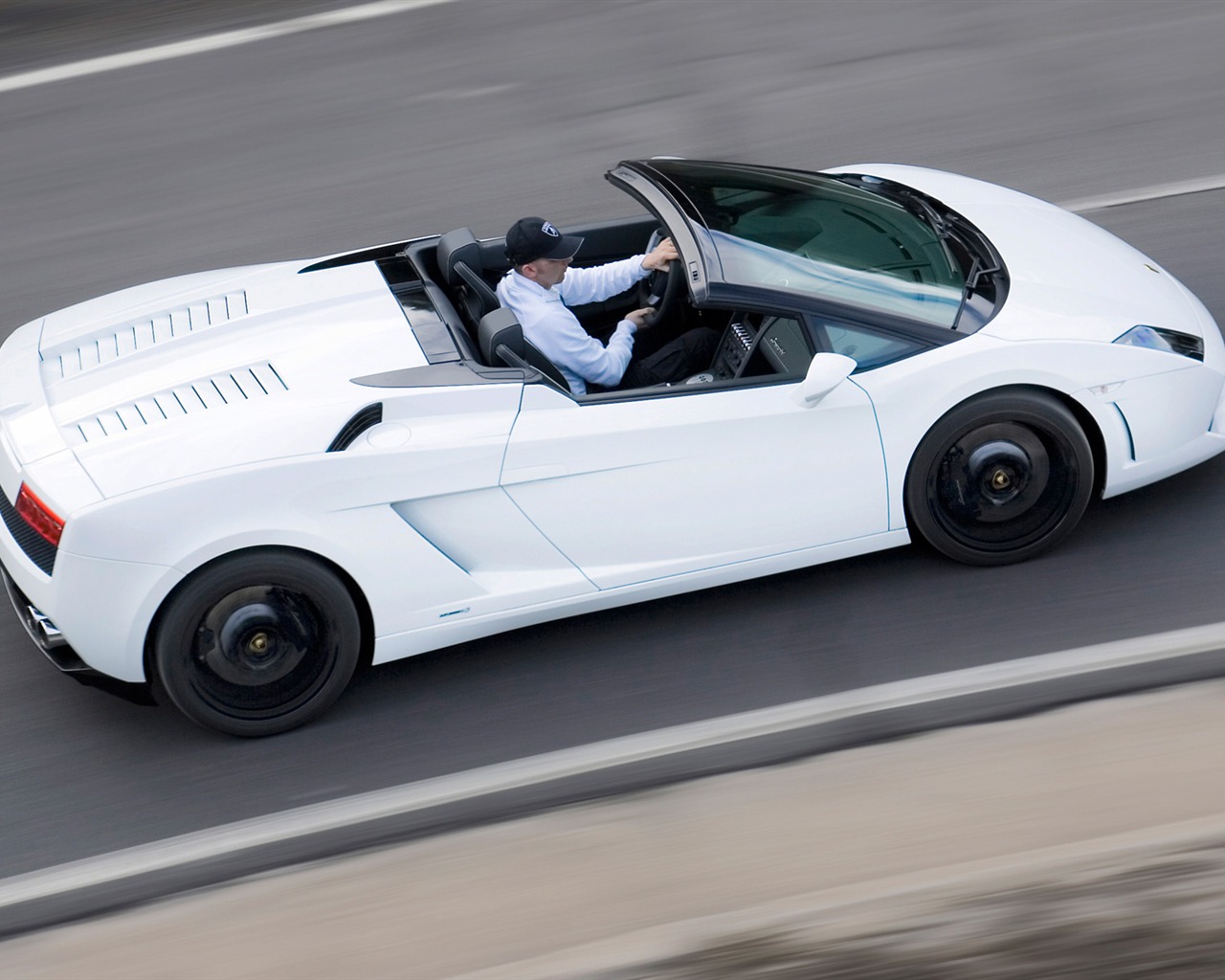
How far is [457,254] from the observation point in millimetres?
5230

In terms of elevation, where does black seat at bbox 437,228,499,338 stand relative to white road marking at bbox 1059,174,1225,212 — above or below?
below

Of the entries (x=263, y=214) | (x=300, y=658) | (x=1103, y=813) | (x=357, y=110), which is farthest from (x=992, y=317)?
(x=357, y=110)

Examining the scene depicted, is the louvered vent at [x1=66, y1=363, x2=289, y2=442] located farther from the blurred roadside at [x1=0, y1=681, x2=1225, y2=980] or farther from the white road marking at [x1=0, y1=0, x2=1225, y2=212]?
the white road marking at [x1=0, y1=0, x2=1225, y2=212]

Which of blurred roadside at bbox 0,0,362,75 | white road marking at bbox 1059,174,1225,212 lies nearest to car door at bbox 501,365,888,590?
white road marking at bbox 1059,174,1225,212

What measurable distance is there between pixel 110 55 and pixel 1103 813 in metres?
9.72

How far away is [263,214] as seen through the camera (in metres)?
8.21

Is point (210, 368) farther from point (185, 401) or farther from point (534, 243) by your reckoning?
point (534, 243)

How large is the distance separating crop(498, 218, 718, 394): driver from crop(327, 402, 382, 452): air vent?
0.76 meters

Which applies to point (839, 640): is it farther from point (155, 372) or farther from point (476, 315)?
point (155, 372)

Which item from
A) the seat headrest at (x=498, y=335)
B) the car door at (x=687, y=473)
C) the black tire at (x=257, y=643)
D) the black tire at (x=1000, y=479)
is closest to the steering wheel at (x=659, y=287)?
the seat headrest at (x=498, y=335)

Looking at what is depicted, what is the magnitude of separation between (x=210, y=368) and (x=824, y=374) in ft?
6.62

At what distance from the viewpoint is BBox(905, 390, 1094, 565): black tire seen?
4.57 m

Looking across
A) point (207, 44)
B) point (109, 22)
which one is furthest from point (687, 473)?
point (109, 22)

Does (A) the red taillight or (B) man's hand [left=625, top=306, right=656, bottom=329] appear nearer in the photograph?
(A) the red taillight
